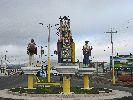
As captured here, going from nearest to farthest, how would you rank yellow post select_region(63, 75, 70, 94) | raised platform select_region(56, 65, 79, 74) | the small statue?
raised platform select_region(56, 65, 79, 74)
yellow post select_region(63, 75, 70, 94)
the small statue

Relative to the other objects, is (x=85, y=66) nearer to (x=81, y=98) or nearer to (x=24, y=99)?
(x=81, y=98)

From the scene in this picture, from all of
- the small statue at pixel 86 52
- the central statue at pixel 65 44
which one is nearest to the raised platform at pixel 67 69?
the central statue at pixel 65 44

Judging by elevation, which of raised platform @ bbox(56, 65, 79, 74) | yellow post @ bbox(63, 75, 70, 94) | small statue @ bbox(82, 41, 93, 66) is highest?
small statue @ bbox(82, 41, 93, 66)

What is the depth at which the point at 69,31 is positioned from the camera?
28734 mm

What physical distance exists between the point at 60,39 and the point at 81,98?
17.5 feet

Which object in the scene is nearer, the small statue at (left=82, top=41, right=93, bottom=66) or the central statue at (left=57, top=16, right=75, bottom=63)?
the central statue at (left=57, top=16, right=75, bottom=63)

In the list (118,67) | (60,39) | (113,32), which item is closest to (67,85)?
(60,39)

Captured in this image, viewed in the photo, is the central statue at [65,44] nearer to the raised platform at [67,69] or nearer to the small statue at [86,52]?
the raised platform at [67,69]

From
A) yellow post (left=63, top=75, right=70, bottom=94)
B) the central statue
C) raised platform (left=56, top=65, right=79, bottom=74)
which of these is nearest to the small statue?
the central statue

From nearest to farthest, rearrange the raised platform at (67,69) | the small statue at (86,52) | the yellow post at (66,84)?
the raised platform at (67,69) < the yellow post at (66,84) < the small statue at (86,52)

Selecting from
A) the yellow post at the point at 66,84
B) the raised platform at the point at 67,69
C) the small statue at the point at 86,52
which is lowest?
the yellow post at the point at 66,84

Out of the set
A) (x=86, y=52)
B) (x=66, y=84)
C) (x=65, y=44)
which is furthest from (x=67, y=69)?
(x=86, y=52)

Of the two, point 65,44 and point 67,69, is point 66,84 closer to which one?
point 67,69

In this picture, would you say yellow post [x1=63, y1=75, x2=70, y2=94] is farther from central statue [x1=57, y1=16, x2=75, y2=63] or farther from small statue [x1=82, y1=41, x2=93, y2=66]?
small statue [x1=82, y1=41, x2=93, y2=66]
